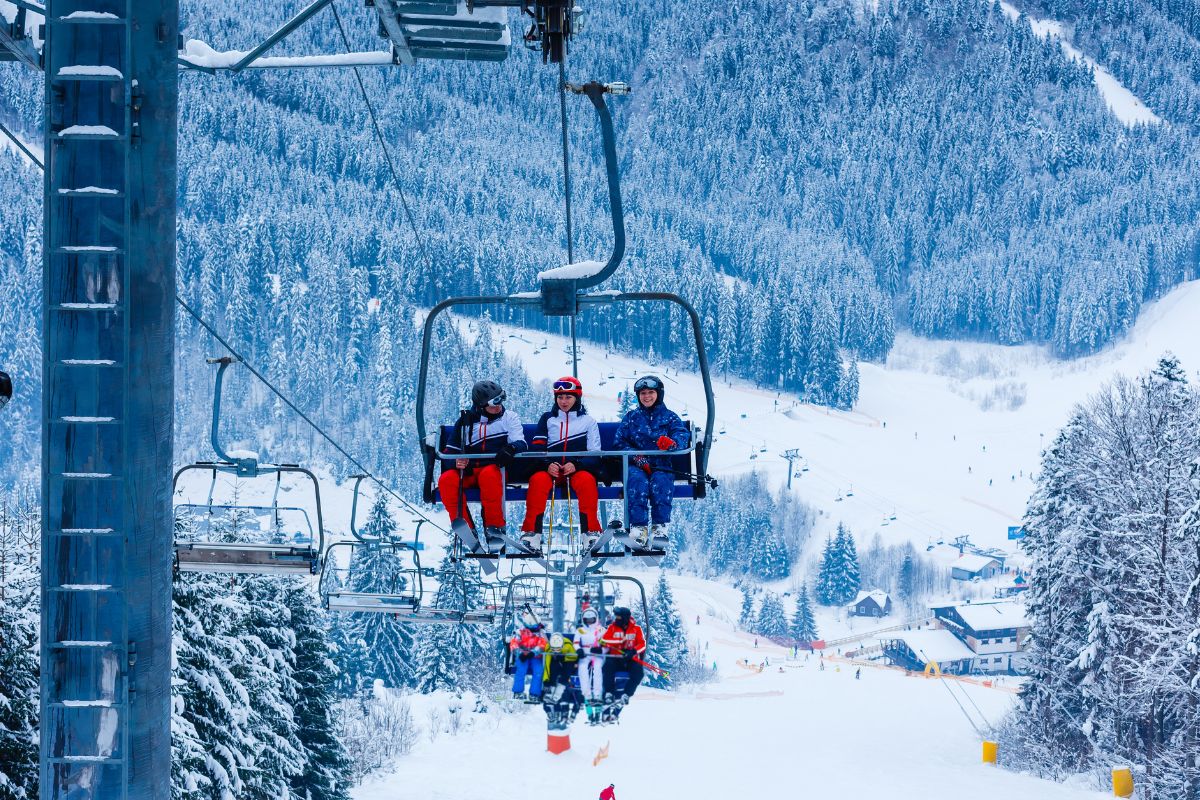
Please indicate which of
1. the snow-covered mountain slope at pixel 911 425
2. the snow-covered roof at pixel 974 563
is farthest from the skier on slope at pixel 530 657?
the snow-covered mountain slope at pixel 911 425

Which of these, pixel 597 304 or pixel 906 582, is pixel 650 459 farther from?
pixel 906 582

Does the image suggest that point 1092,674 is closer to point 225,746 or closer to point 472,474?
point 225,746

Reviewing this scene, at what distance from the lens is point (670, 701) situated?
4497cm

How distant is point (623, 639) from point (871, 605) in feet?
327

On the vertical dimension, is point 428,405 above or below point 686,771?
above

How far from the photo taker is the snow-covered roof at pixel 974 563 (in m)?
109

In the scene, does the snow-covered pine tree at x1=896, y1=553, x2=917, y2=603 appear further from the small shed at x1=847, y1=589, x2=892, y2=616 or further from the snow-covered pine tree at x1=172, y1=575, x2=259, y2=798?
the snow-covered pine tree at x1=172, y1=575, x2=259, y2=798

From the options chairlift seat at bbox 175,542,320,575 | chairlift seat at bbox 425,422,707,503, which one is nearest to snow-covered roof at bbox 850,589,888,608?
chairlift seat at bbox 425,422,707,503

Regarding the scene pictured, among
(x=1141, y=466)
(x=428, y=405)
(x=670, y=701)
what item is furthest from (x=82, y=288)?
(x=428, y=405)

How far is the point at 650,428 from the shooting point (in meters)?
9.63

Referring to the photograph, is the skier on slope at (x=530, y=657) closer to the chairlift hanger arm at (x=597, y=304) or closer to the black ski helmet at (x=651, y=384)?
the black ski helmet at (x=651, y=384)

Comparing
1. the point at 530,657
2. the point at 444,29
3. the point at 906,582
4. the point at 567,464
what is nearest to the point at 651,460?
the point at 567,464

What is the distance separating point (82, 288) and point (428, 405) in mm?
124745

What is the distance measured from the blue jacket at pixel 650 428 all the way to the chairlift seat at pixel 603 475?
151mm
